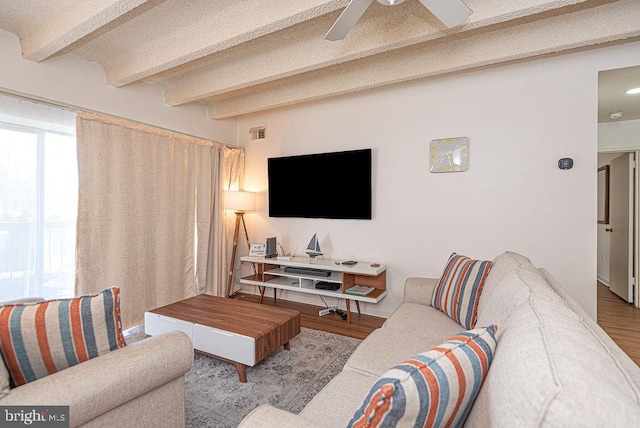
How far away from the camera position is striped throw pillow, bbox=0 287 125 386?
100cm

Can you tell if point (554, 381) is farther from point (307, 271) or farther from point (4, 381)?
point (307, 271)

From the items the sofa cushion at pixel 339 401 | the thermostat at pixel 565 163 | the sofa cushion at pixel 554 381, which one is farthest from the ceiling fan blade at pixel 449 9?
the sofa cushion at pixel 339 401

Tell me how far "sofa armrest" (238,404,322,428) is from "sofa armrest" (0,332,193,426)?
0.53 meters

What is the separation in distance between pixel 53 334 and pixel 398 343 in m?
1.52

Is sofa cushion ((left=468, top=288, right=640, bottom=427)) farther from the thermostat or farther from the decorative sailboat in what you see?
the decorative sailboat

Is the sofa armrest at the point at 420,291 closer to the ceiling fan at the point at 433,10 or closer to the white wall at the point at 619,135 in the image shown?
the ceiling fan at the point at 433,10

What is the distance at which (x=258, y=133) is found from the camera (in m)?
4.19

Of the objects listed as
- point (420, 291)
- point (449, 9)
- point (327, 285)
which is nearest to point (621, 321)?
point (420, 291)

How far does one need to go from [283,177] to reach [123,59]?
196cm

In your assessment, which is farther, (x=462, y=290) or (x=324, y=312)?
(x=324, y=312)

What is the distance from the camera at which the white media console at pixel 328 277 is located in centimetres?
305

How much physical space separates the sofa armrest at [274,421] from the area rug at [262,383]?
100cm

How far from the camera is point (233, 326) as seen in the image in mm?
2133

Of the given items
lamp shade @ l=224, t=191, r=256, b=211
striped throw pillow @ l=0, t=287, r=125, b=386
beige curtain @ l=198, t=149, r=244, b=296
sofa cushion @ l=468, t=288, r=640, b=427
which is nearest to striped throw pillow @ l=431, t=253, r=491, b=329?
sofa cushion @ l=468, t=288, r=640, b=427
